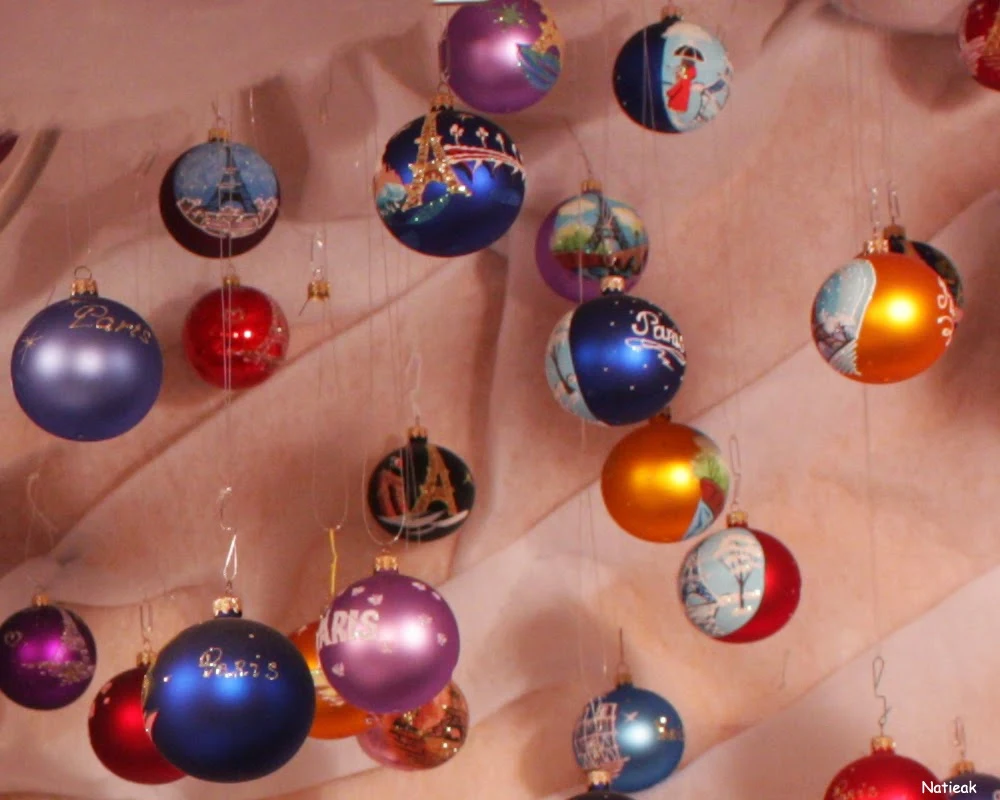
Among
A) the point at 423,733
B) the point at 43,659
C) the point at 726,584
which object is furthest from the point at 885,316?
the point at 43,659

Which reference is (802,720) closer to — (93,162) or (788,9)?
(788,9)

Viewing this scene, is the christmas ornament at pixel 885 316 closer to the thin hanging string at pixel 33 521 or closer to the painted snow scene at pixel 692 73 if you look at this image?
the painted snow scene at pixel 692 73

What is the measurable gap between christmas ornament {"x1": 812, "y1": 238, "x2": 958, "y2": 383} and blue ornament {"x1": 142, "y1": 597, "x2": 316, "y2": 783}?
5.63 ft

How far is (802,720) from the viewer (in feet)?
17.8

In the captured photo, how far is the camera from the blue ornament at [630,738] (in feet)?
16.2

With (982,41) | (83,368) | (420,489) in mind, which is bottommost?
(83,368)

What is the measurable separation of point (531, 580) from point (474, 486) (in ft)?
1.72

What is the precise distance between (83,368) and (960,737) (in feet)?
9.51

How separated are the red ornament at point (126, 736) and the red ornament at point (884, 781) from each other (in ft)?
6.06

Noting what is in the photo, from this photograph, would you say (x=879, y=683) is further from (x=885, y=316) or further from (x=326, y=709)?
(x=326, y=709)

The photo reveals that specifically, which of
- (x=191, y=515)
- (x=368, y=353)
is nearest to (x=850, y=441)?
(x=368, y=353)

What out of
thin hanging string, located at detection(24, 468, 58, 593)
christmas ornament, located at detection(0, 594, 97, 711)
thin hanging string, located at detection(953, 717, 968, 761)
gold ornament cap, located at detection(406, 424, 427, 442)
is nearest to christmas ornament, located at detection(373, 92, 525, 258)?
gold ornament cap, located at detection(406, 424, 427, 442)

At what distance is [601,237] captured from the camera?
201 inches

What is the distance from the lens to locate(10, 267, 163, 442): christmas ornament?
13.8 ft
